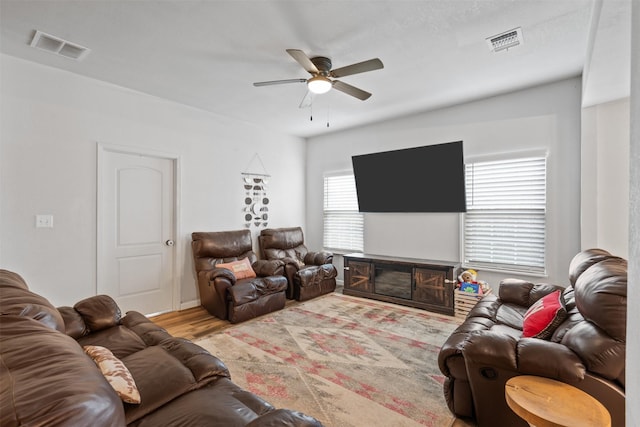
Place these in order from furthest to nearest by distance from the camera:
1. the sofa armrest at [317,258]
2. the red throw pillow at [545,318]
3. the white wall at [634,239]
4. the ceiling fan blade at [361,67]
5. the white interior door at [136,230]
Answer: the sofa armrest at [317,258] < the white interior door at [136,230] < the ceiling fan blade at [361,67] < the red throw pillow at [545,318] < the white wall at [634,239]

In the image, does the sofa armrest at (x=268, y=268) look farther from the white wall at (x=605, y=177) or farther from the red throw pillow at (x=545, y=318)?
the white wall at (x=605, y=177)

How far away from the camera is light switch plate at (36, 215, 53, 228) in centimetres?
315

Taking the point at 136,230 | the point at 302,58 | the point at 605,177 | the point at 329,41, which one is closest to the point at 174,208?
the point at 136,230

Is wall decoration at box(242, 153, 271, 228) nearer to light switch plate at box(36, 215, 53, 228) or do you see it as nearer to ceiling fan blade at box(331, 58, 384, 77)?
light switch plate at box(36, 215, 53, 228)

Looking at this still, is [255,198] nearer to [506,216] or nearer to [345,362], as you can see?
[345,362]

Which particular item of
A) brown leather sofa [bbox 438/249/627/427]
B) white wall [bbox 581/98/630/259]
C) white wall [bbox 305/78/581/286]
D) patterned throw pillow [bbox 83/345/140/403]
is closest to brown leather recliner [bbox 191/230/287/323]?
white wall [bbox 305/78/581/286]

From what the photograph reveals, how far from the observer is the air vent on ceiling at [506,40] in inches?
101

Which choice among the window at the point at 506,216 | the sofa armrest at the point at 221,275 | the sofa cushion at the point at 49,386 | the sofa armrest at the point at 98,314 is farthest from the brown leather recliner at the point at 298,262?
the sofa cushion at the point at 49,386

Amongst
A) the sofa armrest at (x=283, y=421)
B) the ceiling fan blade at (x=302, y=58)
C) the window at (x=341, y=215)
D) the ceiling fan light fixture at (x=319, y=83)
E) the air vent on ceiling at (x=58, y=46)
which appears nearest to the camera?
the sofa armrest at (x=283, y=421)

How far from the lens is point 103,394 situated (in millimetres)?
772

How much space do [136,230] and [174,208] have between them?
1.80 ft

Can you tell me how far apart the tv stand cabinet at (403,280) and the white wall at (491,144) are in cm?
38

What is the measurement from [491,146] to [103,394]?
4.52 metres

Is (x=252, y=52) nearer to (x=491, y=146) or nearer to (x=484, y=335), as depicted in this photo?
(x=484, y=335)
